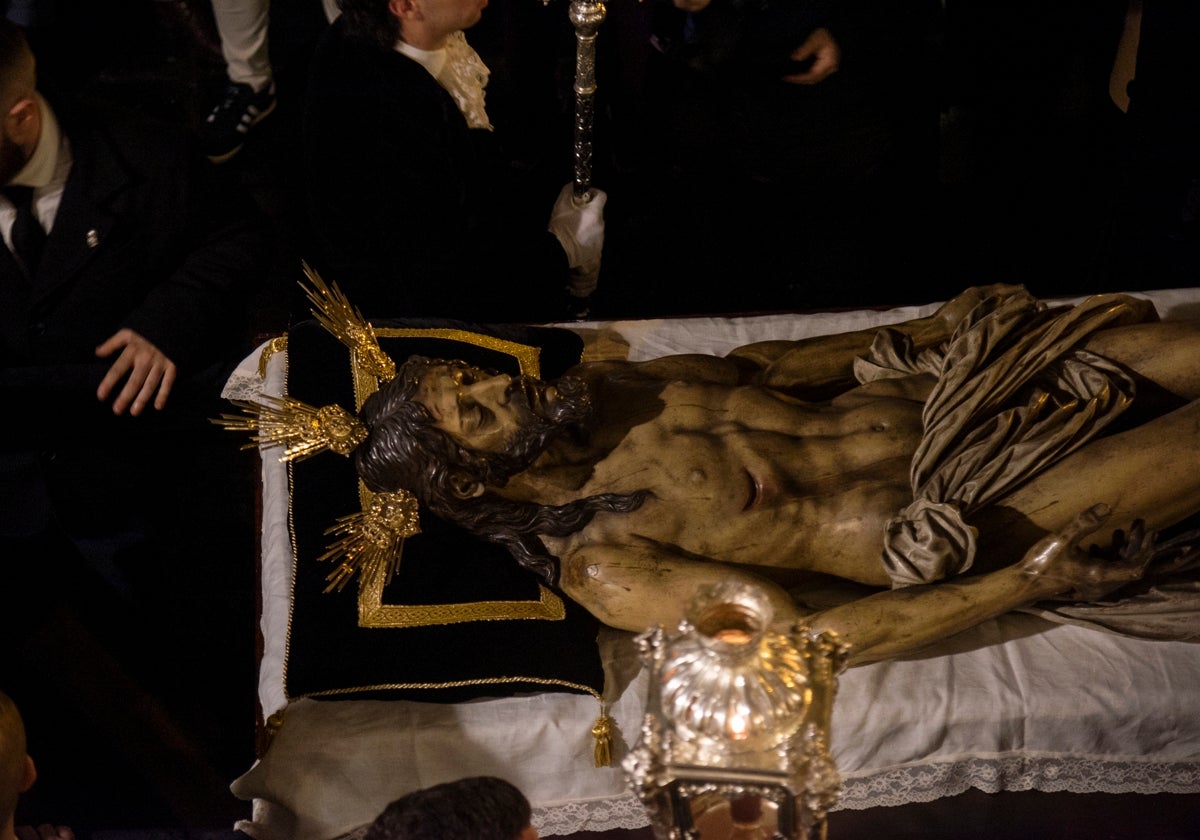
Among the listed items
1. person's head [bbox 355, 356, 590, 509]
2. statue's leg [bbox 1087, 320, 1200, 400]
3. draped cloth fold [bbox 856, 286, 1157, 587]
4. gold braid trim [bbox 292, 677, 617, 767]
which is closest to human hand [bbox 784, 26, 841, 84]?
draped cloth fold [bbox 856, 286, 1157, 587]

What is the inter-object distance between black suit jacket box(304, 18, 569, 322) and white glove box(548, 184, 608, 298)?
67mm

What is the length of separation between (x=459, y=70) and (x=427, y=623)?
1.85 m

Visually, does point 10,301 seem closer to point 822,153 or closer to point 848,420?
point 848,420

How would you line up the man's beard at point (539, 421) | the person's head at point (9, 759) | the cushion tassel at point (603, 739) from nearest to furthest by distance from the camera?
the person's head at point (9, 759) < the cushion tassel at point (603, 739) < the man's beard at point (539, 421)

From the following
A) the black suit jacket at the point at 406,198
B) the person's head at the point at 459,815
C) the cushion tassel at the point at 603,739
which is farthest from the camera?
the black suit jacket at the point at 406,198

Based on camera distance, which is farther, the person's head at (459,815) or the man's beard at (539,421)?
the man's beard at (539,421)

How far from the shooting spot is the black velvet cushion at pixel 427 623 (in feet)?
9.86

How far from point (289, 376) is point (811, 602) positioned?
1644mm

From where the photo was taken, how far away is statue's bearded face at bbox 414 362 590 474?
299cm

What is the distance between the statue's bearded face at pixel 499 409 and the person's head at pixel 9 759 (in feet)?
3.60

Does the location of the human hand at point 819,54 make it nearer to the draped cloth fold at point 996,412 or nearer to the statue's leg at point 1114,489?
the draped cloth fold at point 996,412

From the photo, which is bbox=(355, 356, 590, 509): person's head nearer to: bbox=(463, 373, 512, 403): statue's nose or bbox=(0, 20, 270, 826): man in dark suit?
bbox=(463, 373, 512, 403): statue's nose

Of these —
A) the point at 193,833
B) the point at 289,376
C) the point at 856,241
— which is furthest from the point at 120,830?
the point at 856,241

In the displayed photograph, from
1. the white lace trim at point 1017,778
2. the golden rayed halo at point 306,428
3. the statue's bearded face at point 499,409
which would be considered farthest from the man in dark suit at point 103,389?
the white lace trim at point 1017,778
